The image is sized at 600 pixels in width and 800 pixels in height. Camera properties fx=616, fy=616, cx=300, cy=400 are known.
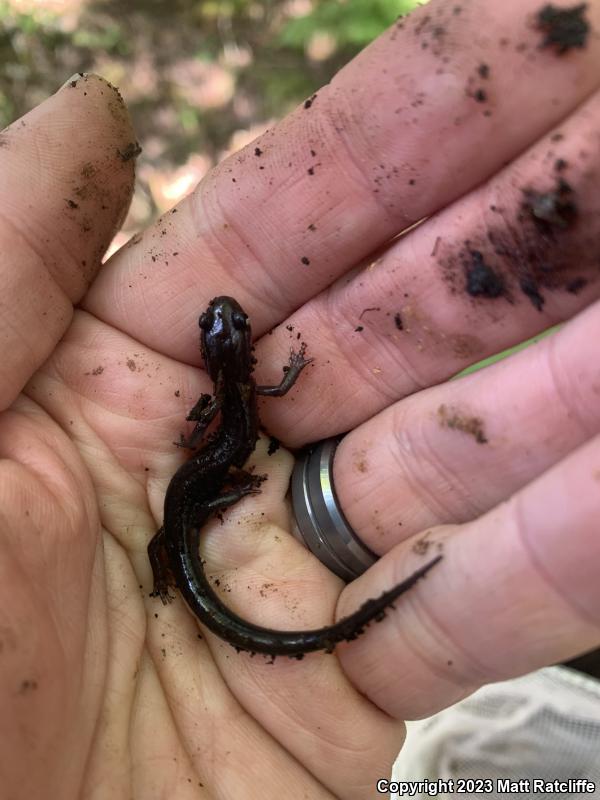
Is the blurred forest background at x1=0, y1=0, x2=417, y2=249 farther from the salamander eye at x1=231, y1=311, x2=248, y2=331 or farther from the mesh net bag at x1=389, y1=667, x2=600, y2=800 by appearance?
the mesh net bag at x1=389, y1=667, x2=600, y2=800

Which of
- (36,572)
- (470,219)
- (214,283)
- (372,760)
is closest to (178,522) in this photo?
(36,572)

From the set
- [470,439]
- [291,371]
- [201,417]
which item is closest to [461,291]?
[470,439]

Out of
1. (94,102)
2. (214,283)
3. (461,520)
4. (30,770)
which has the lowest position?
(461,520)

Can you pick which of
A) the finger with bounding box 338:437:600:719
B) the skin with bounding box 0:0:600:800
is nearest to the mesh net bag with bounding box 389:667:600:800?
the skin with bounding box 0:0:600:800

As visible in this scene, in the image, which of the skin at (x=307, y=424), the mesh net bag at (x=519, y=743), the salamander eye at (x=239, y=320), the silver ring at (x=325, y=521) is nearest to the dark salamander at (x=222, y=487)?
the salamander eye at (x=239, y=320)

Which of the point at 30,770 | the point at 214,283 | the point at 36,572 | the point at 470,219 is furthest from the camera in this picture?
the point at 214,283

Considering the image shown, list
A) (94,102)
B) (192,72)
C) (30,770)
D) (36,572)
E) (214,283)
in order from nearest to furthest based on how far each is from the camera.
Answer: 1. (30,770)
2. (36,572)
3. (94,102)
4. (214,283)
5. (192,72)

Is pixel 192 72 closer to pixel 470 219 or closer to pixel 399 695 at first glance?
pixel 470 219

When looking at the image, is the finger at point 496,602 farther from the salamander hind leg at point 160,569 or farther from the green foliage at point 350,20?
the green foliage at point 350,20
